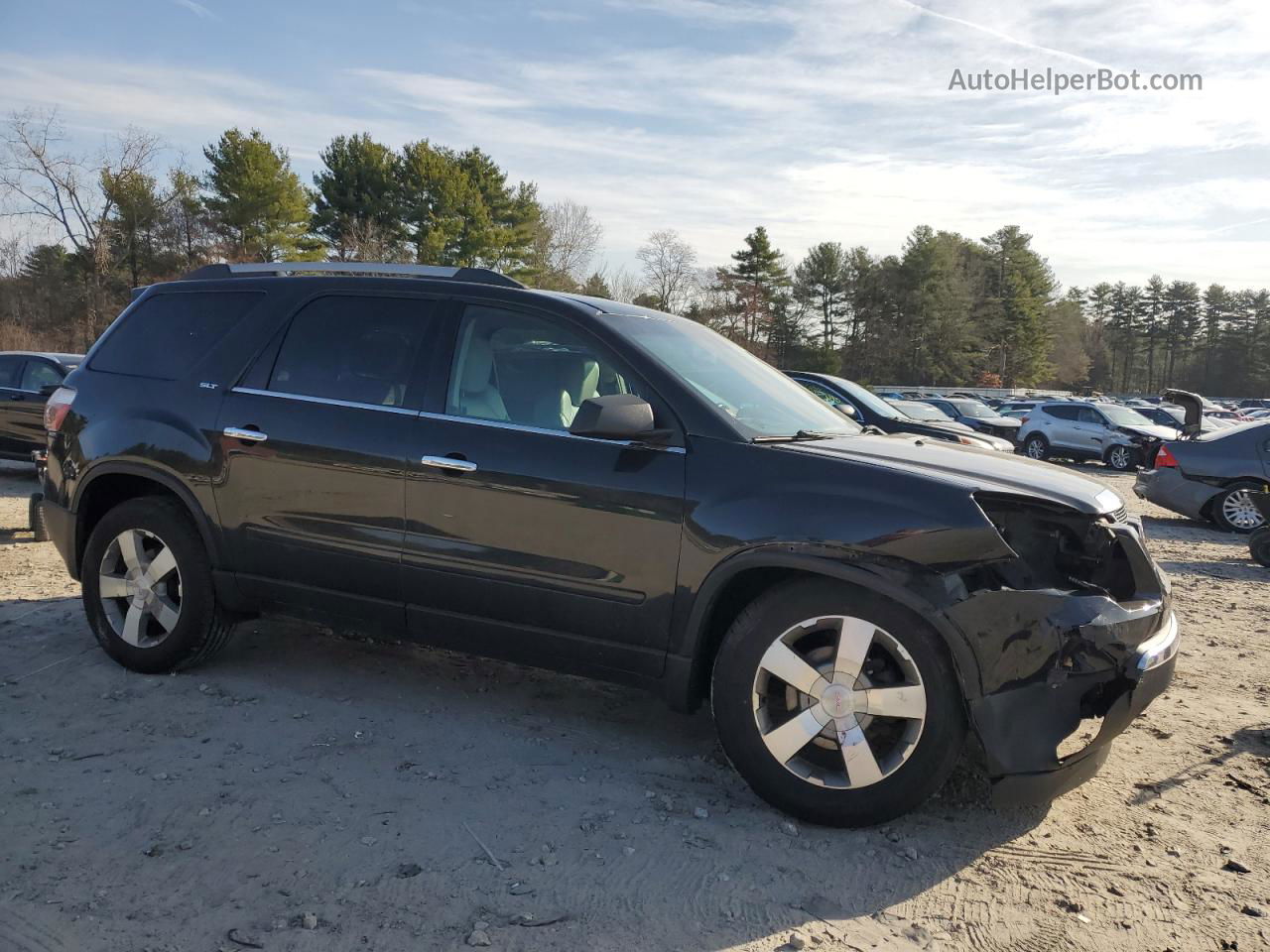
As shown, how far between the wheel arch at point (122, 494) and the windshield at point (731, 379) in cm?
215

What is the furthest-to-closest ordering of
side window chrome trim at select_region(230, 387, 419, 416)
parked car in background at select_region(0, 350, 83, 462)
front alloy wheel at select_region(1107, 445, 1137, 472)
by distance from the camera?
front alloy wheel at select_region(1107, 445, 1137, 472) → parked car in background at select_region(0, 350, 83, 462) → side window chrome trim at select_region(230, 387, 419, 416)

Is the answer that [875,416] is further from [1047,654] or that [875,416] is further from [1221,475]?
[1047,654]

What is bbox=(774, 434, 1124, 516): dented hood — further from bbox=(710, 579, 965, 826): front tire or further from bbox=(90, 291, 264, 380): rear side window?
bbox=(90, 291, 264, 380): rear side window

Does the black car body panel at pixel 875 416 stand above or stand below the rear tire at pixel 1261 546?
above

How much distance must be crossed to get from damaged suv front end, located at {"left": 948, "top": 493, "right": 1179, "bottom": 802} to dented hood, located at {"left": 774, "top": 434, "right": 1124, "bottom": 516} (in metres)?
0.08

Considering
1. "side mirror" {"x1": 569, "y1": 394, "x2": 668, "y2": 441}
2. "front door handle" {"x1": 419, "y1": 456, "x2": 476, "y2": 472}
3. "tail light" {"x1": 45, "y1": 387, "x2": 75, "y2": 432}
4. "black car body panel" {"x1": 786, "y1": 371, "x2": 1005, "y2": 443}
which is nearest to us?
"side mirror" {"x1": 569, "y1": 394, "x2": 668, "y2": 441}

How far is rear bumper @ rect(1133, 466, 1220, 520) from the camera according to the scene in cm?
1154

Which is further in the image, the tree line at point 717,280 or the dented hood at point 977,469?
the tree line at point 717,280

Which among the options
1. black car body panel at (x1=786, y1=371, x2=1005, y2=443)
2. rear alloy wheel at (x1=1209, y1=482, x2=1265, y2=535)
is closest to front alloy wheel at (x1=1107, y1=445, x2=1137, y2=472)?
rear alloy wheel at (x1=1209, y1=482, x2=1265, y2=535)

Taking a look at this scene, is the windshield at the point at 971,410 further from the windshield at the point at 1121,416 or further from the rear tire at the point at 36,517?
the rear tire at the point at 36,517

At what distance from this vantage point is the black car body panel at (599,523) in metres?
3.04

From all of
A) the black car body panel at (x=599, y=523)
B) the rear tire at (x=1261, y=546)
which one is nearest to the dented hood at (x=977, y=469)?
the black car body panel at (x=599, y=523)

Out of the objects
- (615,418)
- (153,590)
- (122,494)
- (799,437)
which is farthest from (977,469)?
(122,494)

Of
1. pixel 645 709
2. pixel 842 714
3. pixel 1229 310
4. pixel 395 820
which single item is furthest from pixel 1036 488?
pixel 1229 310
